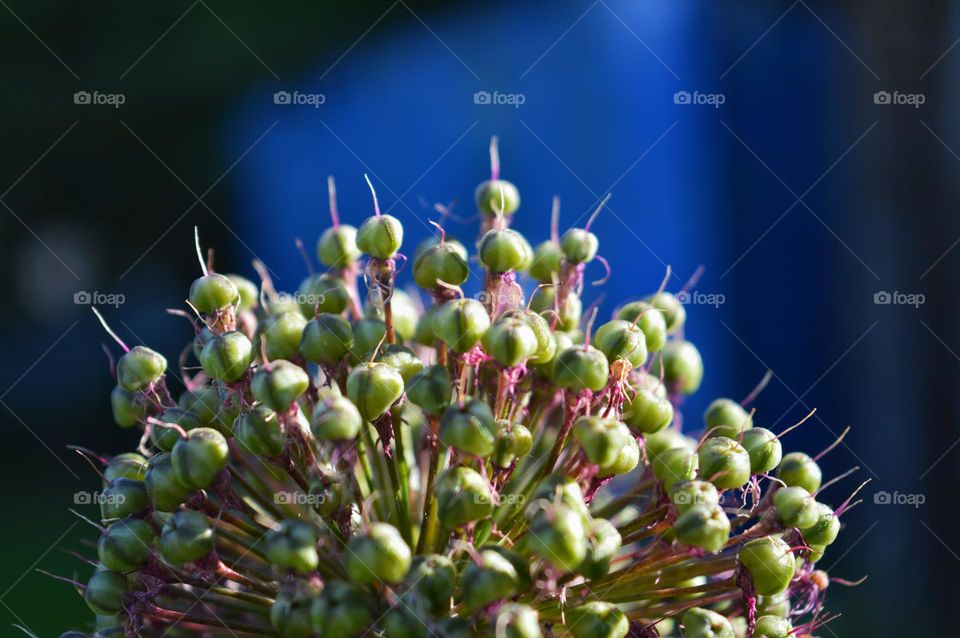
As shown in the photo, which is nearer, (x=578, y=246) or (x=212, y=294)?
(x=212, y=294)

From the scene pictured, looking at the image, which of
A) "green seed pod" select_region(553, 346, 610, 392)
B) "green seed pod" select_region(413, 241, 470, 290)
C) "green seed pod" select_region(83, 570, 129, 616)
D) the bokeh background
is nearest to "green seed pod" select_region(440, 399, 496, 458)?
"green seed pod" select_region(553, 346, 610, 392)

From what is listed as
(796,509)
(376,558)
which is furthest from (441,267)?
(796,509)

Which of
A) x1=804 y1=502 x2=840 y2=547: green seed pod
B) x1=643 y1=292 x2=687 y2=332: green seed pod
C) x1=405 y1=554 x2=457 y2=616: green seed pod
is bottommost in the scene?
x1=405 y1=554 x2=457 y2=616: green seed pod

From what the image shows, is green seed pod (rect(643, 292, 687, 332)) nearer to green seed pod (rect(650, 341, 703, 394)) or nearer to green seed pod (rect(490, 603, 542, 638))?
green seed pod (rect(650, 341, 703, 394))

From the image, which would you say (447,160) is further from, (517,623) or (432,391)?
(517,623)

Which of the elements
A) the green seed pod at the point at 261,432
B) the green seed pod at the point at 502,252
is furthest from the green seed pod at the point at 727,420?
the green seed pod at the point at 261,432

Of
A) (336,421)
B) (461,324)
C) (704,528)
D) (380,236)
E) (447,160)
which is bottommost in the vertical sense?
(704,528)

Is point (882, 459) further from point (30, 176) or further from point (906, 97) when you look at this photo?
point (30, 176)
